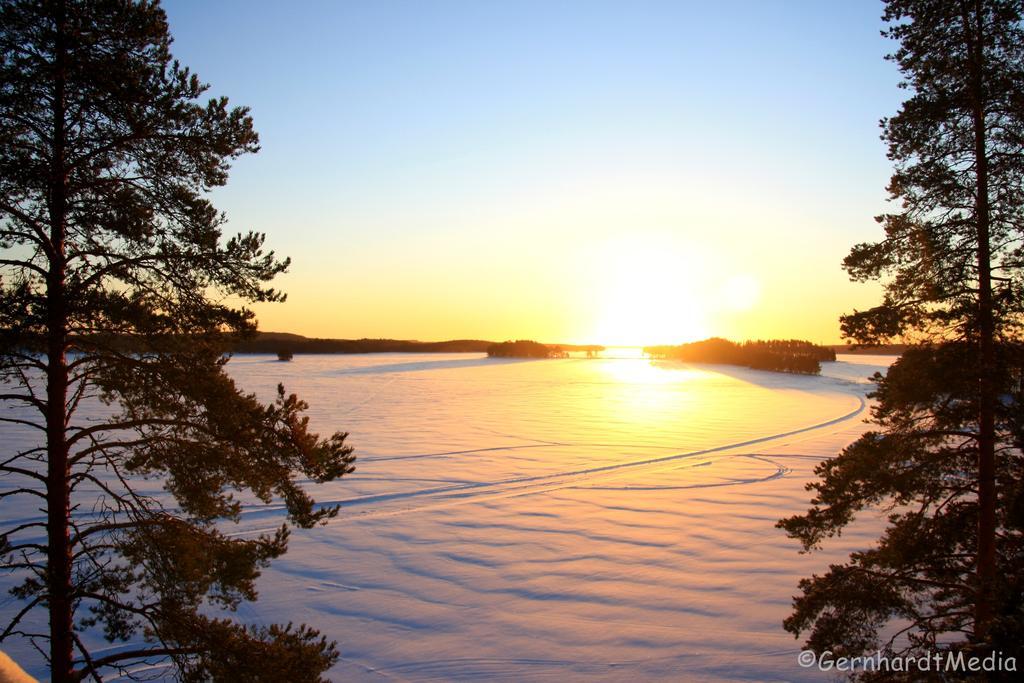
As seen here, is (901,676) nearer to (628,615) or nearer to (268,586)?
(628,615)

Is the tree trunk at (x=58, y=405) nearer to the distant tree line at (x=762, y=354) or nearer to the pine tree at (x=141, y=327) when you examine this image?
the pine tree at (x=141, y=327)

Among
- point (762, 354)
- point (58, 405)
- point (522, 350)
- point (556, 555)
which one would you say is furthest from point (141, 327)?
point (522, 350)

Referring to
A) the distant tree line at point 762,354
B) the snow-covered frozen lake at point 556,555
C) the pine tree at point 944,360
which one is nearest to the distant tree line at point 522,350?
the distant tree line at point 762,354

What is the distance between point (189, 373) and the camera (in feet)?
16.6

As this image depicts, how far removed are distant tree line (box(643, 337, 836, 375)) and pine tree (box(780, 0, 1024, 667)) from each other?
139 ft

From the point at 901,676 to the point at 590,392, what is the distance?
2876cm

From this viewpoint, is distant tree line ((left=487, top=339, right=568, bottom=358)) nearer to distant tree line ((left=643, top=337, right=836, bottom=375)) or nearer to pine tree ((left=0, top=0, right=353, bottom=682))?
distant tree line ((left=643, top=337, right=836, bottom=375))

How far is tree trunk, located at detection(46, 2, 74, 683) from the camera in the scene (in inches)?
184

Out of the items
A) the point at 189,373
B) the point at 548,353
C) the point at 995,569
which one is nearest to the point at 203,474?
the point at 189,373

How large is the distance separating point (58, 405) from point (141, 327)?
2.79ft

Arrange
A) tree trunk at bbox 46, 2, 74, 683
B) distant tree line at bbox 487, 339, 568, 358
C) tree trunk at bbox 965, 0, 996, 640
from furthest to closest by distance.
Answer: distant tree line at bbox 487, 339, 568, 358
tree trunk at bbox 965, 0, 996, 640
tree trunk at bbox 46, 2, 74, 683

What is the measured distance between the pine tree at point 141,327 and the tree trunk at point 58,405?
0.6 inches

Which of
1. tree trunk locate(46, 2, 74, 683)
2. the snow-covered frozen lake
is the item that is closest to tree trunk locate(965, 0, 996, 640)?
the snow-covered frozen lake

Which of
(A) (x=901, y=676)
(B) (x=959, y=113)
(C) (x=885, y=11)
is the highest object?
(C) (x=885, y=11)
